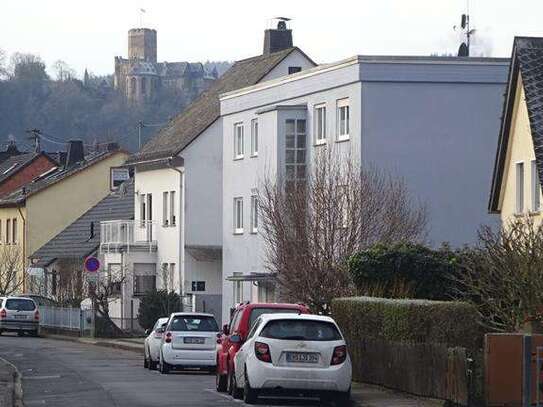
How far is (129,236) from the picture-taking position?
66750 mm

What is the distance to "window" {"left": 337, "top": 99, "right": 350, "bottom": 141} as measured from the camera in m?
45.5

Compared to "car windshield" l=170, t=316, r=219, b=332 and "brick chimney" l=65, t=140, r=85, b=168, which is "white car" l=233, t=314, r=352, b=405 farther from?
"brick chimney" l=65, t=140, r=85, b=168

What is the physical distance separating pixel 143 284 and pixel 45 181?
22423 mm

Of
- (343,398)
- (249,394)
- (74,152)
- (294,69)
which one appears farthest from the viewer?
(74,152)

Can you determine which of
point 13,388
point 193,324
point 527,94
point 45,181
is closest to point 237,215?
point 193,324

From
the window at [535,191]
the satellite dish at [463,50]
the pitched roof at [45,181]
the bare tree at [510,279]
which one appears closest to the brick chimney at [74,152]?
the pitched roof at [45,181]

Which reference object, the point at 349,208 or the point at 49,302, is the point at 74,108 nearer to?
the point at 49,302

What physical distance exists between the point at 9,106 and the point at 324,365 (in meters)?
131

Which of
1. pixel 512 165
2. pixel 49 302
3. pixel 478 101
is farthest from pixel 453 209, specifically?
pixel 49 302

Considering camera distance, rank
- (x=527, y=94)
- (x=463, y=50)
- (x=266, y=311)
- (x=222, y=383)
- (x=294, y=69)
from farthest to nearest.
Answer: (x=294, y=69)
(x=463, y=50)
(x=527, y=94)
(x=222, y=383)
(x=266, y=311)

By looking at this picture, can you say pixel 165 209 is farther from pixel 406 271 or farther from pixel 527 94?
pixel 406 271

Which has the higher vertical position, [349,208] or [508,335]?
[349,208]

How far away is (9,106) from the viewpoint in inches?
6009

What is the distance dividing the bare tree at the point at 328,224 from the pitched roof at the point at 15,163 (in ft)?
179
